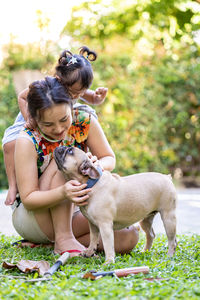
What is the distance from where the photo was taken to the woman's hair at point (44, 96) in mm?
3320

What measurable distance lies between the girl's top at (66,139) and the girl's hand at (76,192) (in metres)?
0.49

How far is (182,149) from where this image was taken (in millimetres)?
10289

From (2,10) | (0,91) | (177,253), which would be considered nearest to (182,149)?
(0,91)

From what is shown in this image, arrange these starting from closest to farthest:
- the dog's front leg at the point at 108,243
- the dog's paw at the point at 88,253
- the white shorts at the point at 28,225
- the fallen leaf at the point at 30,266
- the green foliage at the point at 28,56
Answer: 1. the fallen leaf at the point at 30,266
2. the dog's front leg at the point at 108,243
3. the dog's paw at the point at 88,253
4. the white shorts at the point at 28,225
5. the green foliage at the point at 28,56

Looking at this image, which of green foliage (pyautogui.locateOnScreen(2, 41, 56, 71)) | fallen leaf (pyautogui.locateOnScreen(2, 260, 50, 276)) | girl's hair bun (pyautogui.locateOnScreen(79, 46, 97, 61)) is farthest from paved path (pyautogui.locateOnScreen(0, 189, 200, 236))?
green foliage (pyautogui.locateOnScreen(2, 41, 56, 71))

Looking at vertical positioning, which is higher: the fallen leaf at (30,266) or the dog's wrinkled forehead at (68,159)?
the dog's wrinkled forehead at (68,159)

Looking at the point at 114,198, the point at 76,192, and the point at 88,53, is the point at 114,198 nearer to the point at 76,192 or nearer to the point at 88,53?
the point at 76,192

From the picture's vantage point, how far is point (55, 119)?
3.31 metres

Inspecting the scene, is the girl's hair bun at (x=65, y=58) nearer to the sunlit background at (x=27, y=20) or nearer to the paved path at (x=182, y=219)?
the paved path at (x=182, y=219)

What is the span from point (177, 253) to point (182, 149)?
683 centimetres

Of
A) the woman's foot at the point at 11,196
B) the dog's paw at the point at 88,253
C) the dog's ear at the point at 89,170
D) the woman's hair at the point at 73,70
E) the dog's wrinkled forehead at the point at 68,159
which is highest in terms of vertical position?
the woman's hair at the point at 73,70

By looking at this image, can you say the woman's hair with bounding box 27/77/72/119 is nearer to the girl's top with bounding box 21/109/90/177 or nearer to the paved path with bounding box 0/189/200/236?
the girl's top with bounding box 21/109/90/177

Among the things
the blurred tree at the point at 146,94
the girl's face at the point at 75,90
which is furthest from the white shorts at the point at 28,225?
the blurred tree at the point at 146,94

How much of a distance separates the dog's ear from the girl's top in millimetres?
492
